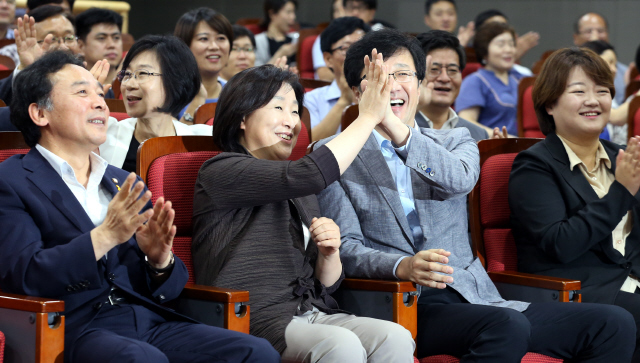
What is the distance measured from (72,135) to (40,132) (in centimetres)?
8

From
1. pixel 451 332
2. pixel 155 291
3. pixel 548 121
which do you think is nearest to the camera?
pixel 155 291

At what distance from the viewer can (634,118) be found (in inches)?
121

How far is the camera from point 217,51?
3.53m

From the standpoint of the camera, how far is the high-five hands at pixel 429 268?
69.7 inches

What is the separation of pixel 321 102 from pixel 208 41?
2.04ft

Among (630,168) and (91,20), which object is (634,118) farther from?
(91,20)

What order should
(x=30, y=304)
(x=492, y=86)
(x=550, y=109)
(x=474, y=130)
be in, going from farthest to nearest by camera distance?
(x=492, y=86), (x=474, y=130), (x=550, y=109), (x=30, y=304)

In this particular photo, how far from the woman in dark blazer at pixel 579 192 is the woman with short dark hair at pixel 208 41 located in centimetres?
169

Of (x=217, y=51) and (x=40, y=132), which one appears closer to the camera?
(x=40, y=132)

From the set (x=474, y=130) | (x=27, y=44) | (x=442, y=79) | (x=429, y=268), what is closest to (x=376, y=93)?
(x=429, y=268)

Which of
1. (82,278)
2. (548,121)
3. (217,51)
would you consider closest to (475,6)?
(217,51)

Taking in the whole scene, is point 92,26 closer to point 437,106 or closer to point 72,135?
point 437,106

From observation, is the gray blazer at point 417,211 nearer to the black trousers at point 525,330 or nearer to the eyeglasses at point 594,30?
the black trousers at point 525,330

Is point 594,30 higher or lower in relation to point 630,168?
higher
